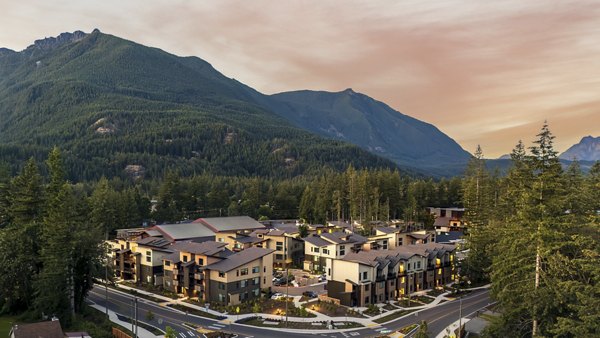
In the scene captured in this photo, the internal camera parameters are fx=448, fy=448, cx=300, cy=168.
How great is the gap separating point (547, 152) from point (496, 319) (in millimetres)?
14773

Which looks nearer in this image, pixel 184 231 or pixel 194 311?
pixel 194 311

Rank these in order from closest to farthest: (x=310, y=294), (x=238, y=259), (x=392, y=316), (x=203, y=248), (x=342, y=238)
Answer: (x=392, y=316) < (x=238, y=259) < (x=310, y=294) < (x=203, y=248) < (x=342, y=238)

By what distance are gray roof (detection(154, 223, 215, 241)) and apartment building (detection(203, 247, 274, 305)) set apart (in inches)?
1168

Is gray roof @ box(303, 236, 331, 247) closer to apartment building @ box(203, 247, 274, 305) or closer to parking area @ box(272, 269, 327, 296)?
parking area @ box(272, 269, 327, 296)

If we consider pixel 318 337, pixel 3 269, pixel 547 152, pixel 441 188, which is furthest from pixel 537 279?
pixel 441 188

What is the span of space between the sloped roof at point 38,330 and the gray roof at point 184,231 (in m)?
49.7

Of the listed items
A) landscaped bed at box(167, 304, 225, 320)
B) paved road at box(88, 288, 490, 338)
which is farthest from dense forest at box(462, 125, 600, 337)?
landscaped bed at box(167, 304, 225, 320)

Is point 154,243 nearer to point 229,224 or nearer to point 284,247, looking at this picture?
point 284,247

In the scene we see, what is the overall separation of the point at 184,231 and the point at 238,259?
1415 inches

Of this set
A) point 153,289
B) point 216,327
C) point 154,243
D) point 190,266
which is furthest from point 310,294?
point 154,243

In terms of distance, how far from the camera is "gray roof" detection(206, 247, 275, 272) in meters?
64.4

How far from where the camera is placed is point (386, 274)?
68.2 m

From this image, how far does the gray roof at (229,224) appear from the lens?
104500 mm

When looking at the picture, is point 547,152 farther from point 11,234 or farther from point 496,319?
point 11,234
